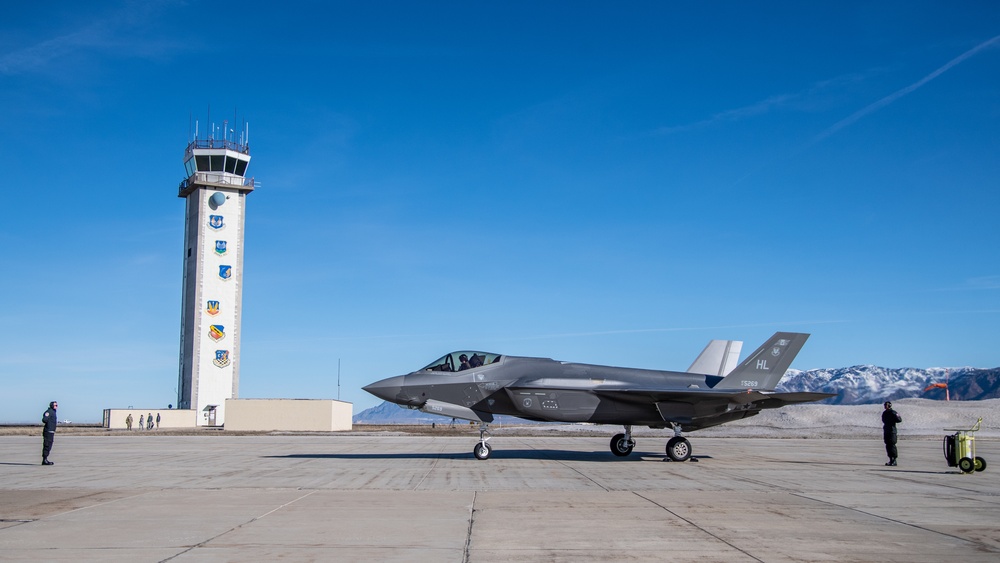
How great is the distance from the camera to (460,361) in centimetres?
2095

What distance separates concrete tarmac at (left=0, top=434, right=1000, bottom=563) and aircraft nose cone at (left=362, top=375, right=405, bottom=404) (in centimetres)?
273

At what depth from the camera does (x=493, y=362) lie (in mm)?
21203

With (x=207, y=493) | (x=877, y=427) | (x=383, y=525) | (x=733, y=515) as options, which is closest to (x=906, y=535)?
(x=733, y=515)

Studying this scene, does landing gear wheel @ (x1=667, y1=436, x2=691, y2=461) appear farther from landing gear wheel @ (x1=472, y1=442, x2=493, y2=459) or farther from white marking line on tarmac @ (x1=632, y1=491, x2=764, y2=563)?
white marking line on tarmac @ (x1=632, y1=491, x2=764, y2=563)

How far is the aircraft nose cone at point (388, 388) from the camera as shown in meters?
20.2

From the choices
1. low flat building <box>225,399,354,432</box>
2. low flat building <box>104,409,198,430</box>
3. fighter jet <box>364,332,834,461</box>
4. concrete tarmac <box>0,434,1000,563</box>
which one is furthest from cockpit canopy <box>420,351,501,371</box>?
low flat building <box>104,409,198,430</box>

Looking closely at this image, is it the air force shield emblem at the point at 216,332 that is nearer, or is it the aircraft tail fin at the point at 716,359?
the aircraft tail fin at the point at 716,359

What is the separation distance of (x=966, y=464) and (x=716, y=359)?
36.2ft

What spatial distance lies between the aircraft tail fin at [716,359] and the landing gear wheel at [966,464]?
10764mm

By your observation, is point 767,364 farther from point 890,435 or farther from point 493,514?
point 493,514

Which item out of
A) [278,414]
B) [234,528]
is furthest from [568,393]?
[278,414]

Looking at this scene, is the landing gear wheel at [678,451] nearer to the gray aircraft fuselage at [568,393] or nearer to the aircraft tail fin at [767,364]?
the gray aircraft fuselage at [568,393]

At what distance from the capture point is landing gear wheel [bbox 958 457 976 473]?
17016 millimetres

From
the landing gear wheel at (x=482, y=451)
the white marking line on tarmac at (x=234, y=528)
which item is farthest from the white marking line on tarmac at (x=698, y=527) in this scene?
the landing gear wheel at (x=482, y=451)
